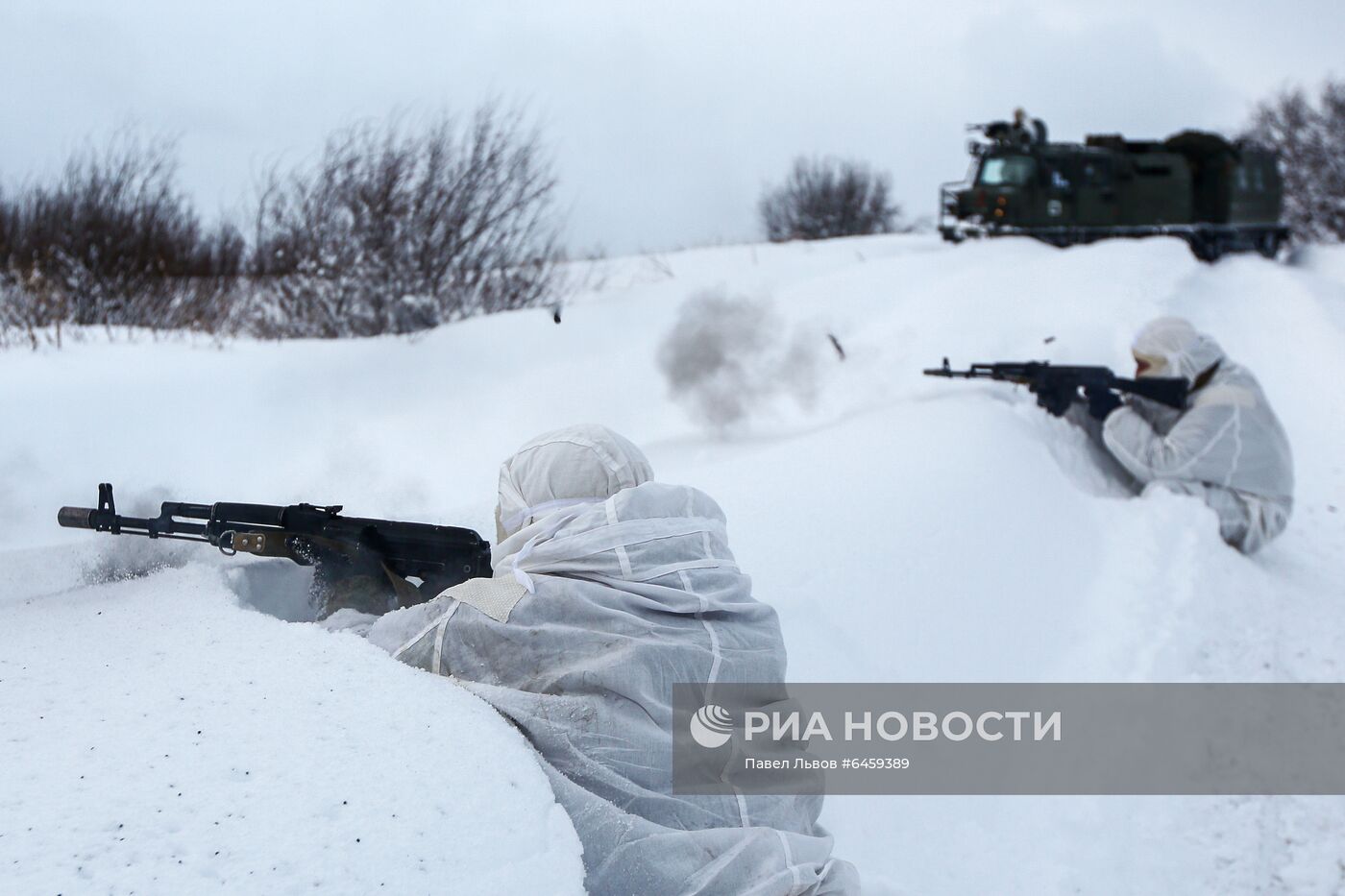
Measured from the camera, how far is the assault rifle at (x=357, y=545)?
9.45 feet

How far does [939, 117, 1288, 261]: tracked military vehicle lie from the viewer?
54.2ft

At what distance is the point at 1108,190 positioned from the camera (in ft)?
55.1

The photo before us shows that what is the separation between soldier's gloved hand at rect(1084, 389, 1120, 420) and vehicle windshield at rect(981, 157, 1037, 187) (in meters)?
10.9

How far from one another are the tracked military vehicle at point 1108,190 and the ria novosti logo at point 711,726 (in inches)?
612

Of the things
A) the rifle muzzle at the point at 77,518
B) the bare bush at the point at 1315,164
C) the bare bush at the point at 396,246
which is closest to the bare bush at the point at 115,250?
the bare bush at the point at 396,246

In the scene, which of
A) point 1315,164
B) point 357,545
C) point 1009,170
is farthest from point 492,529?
point 1315,164

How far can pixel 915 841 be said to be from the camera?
3.45 metres

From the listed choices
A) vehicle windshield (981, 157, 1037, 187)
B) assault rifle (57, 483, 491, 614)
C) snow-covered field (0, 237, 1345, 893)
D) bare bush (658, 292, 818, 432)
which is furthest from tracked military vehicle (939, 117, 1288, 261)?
assault rifle (57, 483, 491, 614)

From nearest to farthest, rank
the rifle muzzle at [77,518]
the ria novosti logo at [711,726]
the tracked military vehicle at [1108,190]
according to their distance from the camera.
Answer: the ria novosti logo at [711,726], the rifle muzzle at [77,518], the tracked military vehicle at [1108,190]

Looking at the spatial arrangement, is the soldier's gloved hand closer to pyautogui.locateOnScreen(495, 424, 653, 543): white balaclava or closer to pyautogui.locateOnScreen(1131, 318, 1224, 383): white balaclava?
pyautogui.locateOnScreen(1131, 318, 1224, 383): white balaclava

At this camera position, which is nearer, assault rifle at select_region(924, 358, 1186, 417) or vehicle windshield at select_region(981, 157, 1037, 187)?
assault rifle at select_region(924, 358, 1186, 417)

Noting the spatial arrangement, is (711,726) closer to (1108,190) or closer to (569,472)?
(569,472)

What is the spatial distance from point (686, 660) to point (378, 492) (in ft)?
11.5

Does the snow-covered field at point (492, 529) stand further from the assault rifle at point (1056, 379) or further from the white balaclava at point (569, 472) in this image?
the white balaclava at point (569, 472)
